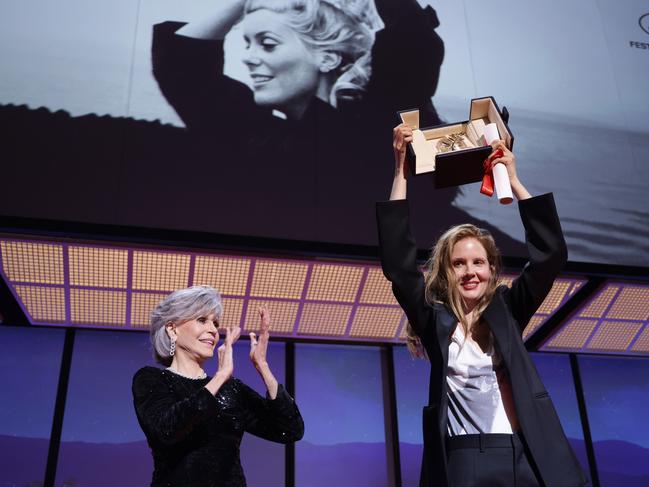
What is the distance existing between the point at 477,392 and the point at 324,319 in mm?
2788

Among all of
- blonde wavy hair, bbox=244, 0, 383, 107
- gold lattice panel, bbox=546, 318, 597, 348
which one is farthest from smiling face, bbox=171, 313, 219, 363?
gold lattice panel, bbox=546, 318, 597, 348

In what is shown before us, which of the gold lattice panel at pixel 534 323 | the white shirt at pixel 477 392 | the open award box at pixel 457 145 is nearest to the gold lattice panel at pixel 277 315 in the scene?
the gold lattice panel at pixel 534 323

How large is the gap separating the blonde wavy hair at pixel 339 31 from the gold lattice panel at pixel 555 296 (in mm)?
1745

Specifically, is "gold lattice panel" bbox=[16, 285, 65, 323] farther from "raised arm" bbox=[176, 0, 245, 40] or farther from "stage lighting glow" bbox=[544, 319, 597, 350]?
"stage lighting glow" bbox=[544, 319, 597, 350]

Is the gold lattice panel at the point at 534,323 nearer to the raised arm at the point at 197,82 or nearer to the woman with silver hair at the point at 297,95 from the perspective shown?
the woman with silver hair at the point at 297,95

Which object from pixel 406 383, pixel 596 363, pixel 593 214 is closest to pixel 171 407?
pixel 406 383

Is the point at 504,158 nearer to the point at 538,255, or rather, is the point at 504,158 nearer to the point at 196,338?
the point at 538,255

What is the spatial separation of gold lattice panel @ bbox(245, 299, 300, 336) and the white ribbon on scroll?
2490 mm

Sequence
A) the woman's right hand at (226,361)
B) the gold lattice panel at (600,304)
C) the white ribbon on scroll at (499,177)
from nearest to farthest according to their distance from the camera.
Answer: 1. the white ribbon on scroll at (499,177)
2. the woman's right hand at (226,361)
3. the gold lattice panel at (600,304)

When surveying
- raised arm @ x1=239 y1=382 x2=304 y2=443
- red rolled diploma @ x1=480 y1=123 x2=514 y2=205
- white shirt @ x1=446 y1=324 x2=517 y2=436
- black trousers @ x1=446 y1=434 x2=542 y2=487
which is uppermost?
red rolled diploma @ x1=480 y1=123 x2=514 y2=205

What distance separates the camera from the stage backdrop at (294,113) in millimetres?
3773

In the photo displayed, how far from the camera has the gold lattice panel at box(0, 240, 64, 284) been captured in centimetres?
366

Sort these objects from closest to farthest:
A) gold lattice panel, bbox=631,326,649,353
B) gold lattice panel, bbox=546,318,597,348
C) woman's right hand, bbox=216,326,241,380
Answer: woman's right hand, bbox=216,326,241,380 → gold lattice panel, bbox=546,318,597,348 → gold lattice panel, bbox=631,326,649,353

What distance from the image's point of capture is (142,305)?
4.15 m
